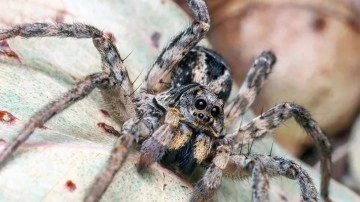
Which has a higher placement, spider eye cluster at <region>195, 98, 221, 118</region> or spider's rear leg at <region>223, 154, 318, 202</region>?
spider eye cluster at <region>195, 98, 221, 118</region>

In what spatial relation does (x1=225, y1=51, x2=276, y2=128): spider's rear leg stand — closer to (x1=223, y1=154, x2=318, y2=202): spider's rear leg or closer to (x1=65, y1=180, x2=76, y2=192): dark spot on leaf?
(x1=223, y1=154, x2=318, y2=202): spider's rear leg

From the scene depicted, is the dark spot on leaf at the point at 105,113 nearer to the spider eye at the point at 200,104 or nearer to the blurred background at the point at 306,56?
the spider eye at the point at 200,104

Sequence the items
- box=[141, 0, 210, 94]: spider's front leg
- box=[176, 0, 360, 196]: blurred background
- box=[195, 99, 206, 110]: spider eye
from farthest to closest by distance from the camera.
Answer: box=[176, 0, 360, 196]: blurred background, box=[141, 0, 210, 94]: spider's front leg, box=[195, 99, 206, 110]: spider eye

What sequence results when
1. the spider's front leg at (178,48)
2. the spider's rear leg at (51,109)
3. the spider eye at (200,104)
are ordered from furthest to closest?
the spider's front leg at (178,48) → the spider eye at (200,104) → the spider's rear leg at (51,109)

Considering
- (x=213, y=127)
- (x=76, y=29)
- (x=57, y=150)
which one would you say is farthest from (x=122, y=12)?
(x=57, y=150)

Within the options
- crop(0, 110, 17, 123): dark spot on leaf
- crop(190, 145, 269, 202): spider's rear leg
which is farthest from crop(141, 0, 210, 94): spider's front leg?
crop(0, 110, 17, 123): dark spot on leaf

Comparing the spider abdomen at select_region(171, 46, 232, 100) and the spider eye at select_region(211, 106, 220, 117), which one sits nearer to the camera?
the spider eye at select_region(211, 106, 220, 117)

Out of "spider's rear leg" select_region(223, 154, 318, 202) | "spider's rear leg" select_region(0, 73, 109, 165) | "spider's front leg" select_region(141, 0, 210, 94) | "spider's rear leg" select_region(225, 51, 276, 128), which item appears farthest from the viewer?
"spider's rear leg" select_region(225, 51, 276, 128)

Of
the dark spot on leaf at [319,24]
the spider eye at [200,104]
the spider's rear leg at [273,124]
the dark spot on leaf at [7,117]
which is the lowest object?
the dark spot on leaf at [7,117]

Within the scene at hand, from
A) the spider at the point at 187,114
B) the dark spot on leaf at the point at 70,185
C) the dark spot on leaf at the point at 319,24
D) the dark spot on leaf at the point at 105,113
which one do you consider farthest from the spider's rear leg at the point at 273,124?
the dark spot on leaf at the point at 319,24
